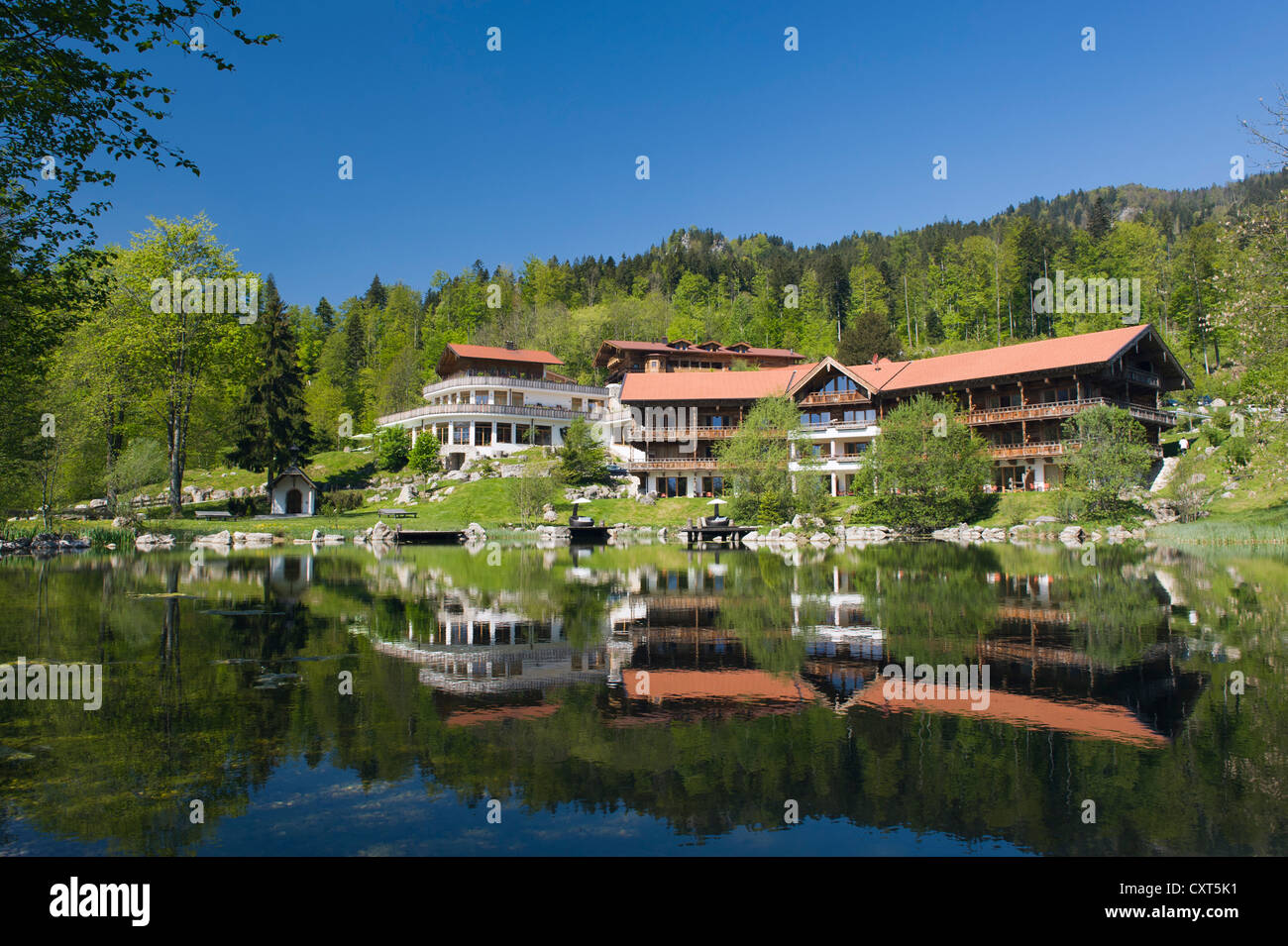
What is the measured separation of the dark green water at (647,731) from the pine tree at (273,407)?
38.0 metres

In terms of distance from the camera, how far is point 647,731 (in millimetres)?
7652

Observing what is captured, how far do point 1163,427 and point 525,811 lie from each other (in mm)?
61100

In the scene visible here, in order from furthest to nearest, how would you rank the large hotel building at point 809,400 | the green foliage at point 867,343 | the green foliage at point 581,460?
the green foliage at point 867,343 → the green foliage at point 581,460 → the large hotel building at point 809,400

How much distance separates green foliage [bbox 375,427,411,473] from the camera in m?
61.8

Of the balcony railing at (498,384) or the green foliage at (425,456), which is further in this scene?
the balcony railing at (498,384)

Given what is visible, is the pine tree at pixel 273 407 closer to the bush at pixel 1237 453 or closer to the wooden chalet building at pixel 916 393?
the wooden chalet building at pixel 916 393

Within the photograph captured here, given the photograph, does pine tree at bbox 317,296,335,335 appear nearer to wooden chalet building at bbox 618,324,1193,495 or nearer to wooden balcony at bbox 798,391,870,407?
wooden chalet building at bbox 618,324,1193,495

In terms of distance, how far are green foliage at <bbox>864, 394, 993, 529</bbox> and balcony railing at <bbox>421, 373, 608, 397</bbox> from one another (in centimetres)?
3304

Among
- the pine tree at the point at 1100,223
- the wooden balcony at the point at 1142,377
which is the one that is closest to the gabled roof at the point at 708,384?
the wooden balcony at the point at 1142,377

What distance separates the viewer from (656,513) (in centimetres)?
5262

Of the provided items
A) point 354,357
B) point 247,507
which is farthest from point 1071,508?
point 354,357

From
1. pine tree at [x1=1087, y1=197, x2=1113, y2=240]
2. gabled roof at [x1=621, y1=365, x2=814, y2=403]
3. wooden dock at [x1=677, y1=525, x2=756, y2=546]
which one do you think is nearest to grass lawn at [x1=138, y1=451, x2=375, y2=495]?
gabled roof at [x1=621, y1=365, x2=814, y2=403]

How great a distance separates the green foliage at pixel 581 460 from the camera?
55906 millimetres
